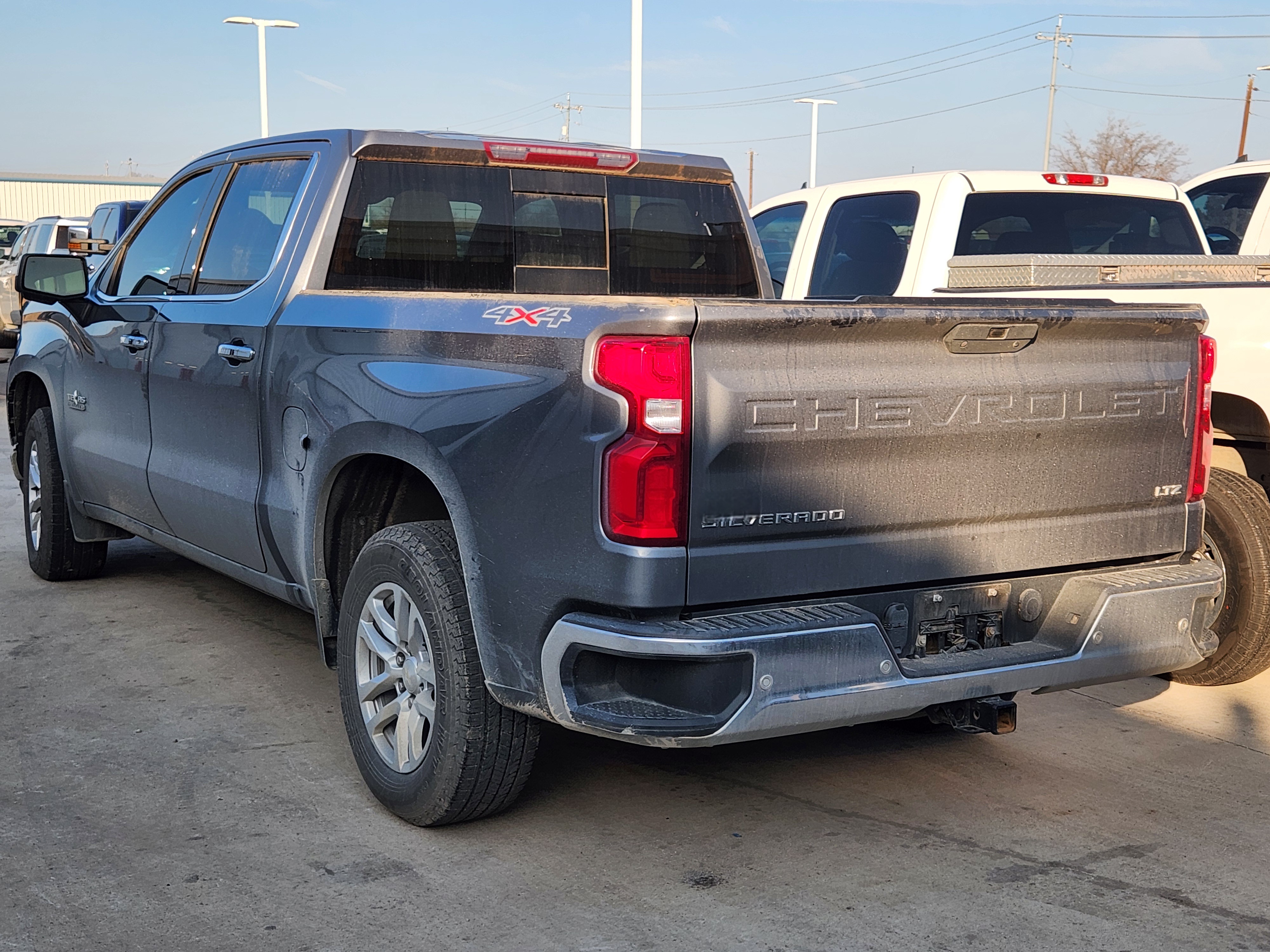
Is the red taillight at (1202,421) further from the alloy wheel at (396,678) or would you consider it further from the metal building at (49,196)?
the metal building at (49,196)

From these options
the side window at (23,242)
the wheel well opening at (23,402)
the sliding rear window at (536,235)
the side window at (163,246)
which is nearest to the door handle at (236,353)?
the sliding rear window at (536,235)

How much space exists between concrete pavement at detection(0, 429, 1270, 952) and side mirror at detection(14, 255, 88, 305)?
5.67ft

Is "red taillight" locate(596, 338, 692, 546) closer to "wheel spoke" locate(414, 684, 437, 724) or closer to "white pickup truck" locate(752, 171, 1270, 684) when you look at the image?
"wheel spoke" locate(414, 684, 437, 724)

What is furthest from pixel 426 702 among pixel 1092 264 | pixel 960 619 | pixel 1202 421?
pixel 1092 264

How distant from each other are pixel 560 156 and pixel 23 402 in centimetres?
344

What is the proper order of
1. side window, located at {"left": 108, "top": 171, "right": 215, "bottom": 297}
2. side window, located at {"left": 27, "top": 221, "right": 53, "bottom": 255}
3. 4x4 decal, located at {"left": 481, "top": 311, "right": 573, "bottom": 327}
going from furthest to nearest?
1. side window, located at {"left": 27, "top": 221, "right": 53, "bottom": 255}
2. side window, located at {"left": 108, "top": 171, "right": 215, "bottom": 297}
3. 4x4 decal, located at {"left": 481, "top": 311, "right": 573, "bottom": 327}

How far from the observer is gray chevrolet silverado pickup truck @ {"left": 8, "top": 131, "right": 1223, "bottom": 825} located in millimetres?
3049

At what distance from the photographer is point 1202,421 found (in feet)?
12.5

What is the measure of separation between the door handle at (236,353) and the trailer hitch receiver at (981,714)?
8.02ft

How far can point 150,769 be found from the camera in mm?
4199

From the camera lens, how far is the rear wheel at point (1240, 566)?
5035 mm

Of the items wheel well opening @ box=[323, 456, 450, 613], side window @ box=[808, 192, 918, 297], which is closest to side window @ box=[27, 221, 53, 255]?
side window @ box=[808, 192, 918, 297]

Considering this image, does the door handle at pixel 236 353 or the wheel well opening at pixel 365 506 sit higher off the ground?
the door handle at pixel 236 353

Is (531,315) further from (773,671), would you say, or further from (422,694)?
(422,694)
